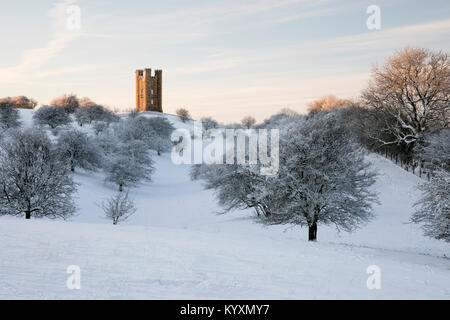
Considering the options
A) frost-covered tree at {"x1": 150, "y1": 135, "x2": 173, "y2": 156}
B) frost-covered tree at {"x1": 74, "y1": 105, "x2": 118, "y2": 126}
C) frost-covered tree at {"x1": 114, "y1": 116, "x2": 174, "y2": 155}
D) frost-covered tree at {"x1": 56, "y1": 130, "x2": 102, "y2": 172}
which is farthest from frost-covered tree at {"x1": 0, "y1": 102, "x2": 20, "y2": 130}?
frost-covered tree at {"x1": 150, "y1": 135, "x2": 173, "y2": 156}

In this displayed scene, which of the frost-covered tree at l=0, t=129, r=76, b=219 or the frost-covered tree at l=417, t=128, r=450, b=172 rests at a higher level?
the frost-covered tree at l=417, t=128, r=450, b=172

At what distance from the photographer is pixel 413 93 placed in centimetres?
3822

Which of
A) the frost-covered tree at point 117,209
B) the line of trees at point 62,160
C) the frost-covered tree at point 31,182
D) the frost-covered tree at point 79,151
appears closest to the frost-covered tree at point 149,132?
the line of trees at point 62,160

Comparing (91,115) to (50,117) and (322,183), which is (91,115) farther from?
(322,183)

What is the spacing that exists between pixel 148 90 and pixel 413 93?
124 m

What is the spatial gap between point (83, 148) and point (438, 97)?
43723 mm

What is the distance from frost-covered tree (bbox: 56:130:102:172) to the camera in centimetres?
4922

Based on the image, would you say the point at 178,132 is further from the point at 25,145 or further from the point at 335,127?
the point at 335,127

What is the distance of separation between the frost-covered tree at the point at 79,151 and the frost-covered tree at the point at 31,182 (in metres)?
23.6

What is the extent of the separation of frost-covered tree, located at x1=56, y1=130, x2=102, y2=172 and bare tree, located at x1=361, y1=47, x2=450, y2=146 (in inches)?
1442

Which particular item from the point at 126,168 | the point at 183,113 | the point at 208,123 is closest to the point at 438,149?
the point at 126,168

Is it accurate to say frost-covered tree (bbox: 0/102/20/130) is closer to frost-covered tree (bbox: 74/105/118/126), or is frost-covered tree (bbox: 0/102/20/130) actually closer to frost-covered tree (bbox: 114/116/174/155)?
frost-covered tree (bbox: 74/105/118/126)

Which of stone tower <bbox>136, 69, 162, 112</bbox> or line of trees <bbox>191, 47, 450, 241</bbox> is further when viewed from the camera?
stone tower <bbox>136, 69, 162, 112</bbox>

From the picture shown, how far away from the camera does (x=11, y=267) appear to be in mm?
8758
